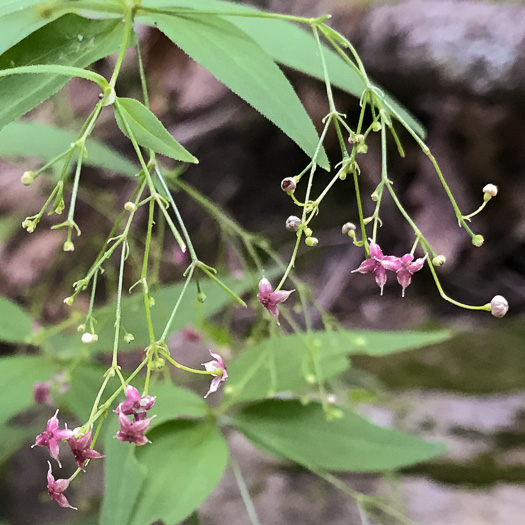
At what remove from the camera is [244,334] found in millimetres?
1415

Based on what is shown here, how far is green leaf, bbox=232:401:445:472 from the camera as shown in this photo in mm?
611

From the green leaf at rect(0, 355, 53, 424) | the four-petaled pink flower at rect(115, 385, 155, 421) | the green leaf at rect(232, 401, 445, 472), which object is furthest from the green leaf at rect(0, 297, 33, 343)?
the four-petaled pink flower at rect(115, 385, 155, 421)

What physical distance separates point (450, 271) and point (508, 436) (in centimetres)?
65

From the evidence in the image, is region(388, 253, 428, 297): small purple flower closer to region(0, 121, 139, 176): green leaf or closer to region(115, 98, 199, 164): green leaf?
region(115, 98, 199, 164): green leaf

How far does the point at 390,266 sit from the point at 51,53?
0.35 meters

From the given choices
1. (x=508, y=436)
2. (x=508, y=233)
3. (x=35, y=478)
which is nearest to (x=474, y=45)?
(x=508, y=233)

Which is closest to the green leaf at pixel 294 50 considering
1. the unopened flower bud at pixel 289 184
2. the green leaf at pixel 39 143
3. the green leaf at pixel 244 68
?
the green leaf at pixel 244 68

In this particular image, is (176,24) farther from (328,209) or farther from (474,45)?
(328,209)

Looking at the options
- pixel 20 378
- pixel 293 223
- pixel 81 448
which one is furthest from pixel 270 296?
pixel 20 378

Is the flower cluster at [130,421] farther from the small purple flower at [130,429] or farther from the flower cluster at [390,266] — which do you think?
the flower cluster at [390,266]

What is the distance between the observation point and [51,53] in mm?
467

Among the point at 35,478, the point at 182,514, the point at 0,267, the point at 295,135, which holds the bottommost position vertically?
the point at 35,478

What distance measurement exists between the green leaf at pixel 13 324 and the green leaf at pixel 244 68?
18.3 inches

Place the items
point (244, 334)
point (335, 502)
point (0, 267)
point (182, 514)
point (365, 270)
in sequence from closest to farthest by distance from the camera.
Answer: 1. point (365, 270)
2. point (182, 514)
3. point (335, 502)
4. point (244, 334)
5. point (0, 267)
